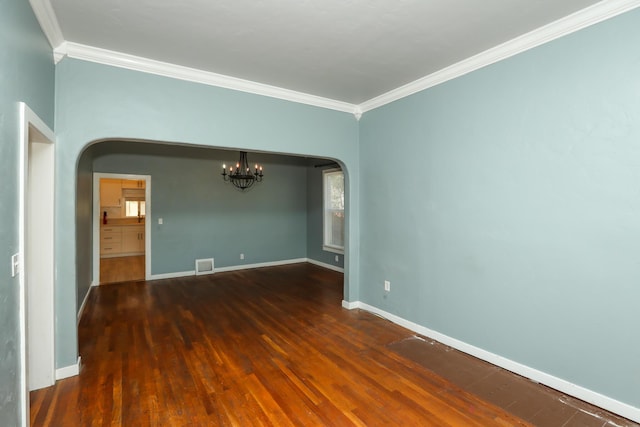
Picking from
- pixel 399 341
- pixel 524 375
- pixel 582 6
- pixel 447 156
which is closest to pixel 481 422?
pixel 524 375

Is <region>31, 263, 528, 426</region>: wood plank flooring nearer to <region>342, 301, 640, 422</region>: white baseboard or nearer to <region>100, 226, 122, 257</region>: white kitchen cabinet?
<region>342, 301, 640, 422</region>: white baseboard

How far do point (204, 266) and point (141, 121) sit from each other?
403cm

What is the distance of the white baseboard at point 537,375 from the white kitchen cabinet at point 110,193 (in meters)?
9.30

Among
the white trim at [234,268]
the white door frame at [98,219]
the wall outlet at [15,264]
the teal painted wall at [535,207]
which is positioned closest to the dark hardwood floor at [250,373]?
the teal painted wall at [535,207]

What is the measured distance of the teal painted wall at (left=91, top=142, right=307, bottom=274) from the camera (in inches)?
231

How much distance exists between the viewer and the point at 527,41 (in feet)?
8.15

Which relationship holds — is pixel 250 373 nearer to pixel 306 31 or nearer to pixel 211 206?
pixel 306 31

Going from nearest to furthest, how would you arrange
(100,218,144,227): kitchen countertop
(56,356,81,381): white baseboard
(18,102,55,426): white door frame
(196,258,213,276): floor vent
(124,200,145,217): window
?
(18,102,55,426): white door frame → (56,356,81,381): white baseboard → (196,258,213,276): floor vent → (100,218,144,227): kitchen countertop → (124,200,145,217): window

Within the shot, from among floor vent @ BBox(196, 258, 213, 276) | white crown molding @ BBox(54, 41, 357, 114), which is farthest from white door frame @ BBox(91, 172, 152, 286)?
white crown molding @ BBox(54, 41, 357, 114)

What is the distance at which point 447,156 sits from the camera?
3.14 m

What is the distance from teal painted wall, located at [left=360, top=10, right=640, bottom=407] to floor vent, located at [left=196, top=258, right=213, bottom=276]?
165 inches

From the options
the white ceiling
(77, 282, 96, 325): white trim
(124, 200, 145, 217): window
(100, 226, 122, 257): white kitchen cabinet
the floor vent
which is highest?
the white ceiling

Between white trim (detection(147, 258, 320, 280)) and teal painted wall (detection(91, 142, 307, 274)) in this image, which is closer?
teal painted wall (detection(91, 142, 307, 274))

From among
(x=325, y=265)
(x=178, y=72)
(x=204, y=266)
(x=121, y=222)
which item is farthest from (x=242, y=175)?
(x=121, y=222)
